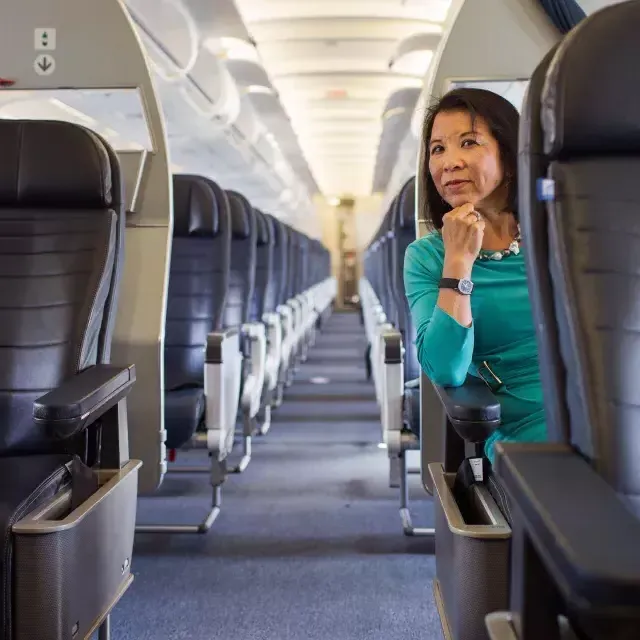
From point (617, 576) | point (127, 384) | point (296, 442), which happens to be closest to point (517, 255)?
point (127, 384)

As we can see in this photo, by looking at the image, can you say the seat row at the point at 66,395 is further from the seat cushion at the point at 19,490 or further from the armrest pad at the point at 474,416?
the armrest pad at the point at 474,416

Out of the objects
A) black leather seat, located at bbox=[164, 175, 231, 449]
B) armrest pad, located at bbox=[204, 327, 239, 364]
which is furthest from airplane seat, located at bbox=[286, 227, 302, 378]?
armrest pad, located at bbox=[204, 327, 239, 364]

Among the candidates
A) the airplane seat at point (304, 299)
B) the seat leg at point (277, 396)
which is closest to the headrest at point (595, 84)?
the seat leg at point (277, 396)

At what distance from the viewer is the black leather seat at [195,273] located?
3.03 meters

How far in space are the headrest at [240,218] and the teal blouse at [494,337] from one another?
6.88ft

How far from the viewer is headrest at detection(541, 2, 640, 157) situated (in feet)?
3.61

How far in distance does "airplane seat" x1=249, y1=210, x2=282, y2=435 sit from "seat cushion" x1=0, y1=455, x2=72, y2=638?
241 cm

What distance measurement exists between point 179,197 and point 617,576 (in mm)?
2649

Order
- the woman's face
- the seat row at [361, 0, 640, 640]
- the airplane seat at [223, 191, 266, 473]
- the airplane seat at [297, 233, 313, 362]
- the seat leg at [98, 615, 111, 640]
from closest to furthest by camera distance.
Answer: the seat row at [361, 0, 640, 640], the woman's face, the seat leg at [98, 615, 111, 640], the airplane seat at [223, 191, 266, 473], the airplane seat at [297, 233, 313, 362]

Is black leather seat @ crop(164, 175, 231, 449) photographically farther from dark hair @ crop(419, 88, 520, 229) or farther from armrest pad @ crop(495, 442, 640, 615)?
armrest pad @ crop(495, 442, 640, 615)

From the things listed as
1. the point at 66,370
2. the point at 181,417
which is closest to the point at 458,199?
the point at 66,370

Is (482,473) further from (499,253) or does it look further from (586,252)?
(586,252)

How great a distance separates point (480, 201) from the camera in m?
1.66

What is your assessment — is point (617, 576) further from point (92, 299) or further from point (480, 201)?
point (92, 299)
